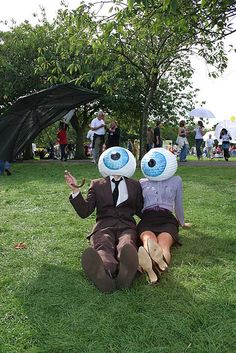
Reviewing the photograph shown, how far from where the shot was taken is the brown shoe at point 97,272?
3.35 meters

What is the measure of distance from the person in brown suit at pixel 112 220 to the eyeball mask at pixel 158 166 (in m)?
0.20

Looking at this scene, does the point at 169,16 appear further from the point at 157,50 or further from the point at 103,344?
the point at 157,50

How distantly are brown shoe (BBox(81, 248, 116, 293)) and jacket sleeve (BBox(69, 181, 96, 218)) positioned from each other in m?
0.87

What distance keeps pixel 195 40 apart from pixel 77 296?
43.1 feet

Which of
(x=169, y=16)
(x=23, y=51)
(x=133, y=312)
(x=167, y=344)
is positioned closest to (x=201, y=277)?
(x=133, y=312)

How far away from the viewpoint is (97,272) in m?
3.45

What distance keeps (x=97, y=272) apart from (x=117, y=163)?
1.54 m

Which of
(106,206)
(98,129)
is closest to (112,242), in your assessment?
(106,206)

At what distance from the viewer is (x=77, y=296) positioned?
3287mm

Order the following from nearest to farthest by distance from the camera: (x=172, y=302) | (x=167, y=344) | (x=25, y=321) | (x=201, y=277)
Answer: (x=167, y=344)
(x=25, y=321)
(x=172, y=302)
(x=201, y=277)

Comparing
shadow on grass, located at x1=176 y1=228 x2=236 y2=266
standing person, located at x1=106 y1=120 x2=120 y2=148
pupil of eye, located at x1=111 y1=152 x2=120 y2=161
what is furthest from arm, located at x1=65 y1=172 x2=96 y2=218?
standing person, located at x1=106 y1=120 x2=120 y2=148

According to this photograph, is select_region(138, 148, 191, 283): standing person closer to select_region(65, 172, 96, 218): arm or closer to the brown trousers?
the brown trousers

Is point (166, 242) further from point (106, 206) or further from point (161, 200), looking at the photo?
point (106, 206)

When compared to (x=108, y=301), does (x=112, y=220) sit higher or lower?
higher
